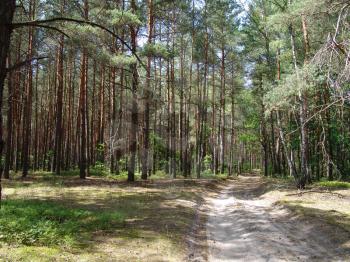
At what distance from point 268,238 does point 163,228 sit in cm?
281

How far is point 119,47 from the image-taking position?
25328mm

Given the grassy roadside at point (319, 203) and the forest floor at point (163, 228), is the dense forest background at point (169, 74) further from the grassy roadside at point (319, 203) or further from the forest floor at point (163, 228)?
the forest floor at point (163, 228)

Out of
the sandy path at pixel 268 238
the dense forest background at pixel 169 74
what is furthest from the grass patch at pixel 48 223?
the sandy path at pixel 268 238

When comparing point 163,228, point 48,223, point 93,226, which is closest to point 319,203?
point 163,228

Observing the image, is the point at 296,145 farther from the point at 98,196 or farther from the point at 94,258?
the point at 94,258

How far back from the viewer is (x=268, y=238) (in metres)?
9.85

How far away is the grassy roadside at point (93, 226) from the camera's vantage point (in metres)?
7.54

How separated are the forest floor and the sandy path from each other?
0.8 inches

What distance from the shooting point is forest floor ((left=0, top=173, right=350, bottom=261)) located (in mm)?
7926

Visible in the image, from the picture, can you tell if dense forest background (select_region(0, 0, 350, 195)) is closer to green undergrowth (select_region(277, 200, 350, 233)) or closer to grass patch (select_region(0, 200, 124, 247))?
green undergrowth (select_region(277, 200, 350, 233))

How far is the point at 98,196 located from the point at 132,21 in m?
8.10

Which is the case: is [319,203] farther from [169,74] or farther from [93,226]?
[169,74]

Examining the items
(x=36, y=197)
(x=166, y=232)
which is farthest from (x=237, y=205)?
(x=36, y=197)

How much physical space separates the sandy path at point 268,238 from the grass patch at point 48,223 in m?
3.02
